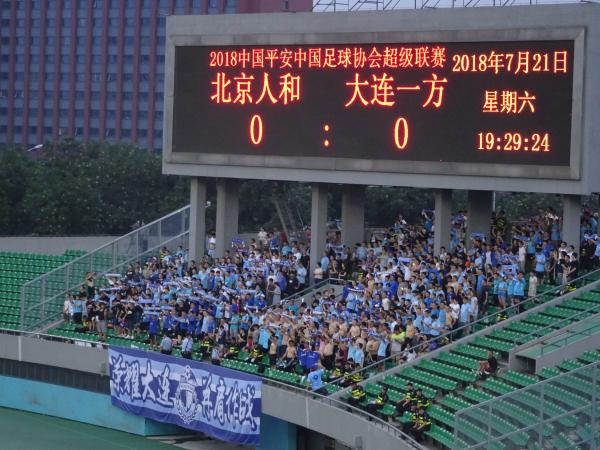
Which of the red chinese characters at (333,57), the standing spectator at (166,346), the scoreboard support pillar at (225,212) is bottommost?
the standing spectator at (166,346)

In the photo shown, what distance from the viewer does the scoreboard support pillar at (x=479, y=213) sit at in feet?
95.8

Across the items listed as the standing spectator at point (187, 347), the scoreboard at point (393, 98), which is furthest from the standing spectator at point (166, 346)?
the scoreboard at point (393, 98)

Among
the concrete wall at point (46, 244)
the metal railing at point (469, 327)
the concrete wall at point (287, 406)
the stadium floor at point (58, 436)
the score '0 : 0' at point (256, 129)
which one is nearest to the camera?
the concrete wall at point (287, 406)

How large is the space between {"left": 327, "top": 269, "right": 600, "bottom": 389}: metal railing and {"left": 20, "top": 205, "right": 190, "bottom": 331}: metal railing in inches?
459

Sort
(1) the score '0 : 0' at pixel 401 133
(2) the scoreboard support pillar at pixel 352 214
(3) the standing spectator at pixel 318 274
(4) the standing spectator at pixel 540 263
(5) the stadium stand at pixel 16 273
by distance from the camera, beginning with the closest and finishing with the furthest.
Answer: (4) the standing spectator at pixel 540 263 < (1) the score '0 : 0' at pixel 401 133 < (3) the standing spectator at pixel 318 274 < (2) the scoreboard support pillar at pixel 352 214 < (5) the stadium stand at pixel 16 273

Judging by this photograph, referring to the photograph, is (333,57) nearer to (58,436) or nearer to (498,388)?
(498,388)

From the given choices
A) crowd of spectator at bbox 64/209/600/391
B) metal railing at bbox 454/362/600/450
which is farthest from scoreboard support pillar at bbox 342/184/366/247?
metal railing at bbox 454/362/600/450

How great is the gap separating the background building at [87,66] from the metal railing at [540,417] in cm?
8279

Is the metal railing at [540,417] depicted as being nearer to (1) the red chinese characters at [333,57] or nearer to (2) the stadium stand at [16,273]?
(1) the red chinese characters at [333,57]

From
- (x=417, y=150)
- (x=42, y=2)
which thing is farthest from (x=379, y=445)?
(x=42, y=2)

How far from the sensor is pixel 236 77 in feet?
100

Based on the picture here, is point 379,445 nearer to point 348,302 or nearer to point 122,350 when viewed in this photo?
point 348,302

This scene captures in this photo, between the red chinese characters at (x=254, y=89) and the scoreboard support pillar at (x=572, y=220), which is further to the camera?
the red chinese characters at (x=254, y=89)

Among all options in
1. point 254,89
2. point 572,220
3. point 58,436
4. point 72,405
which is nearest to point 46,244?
point 72,405
